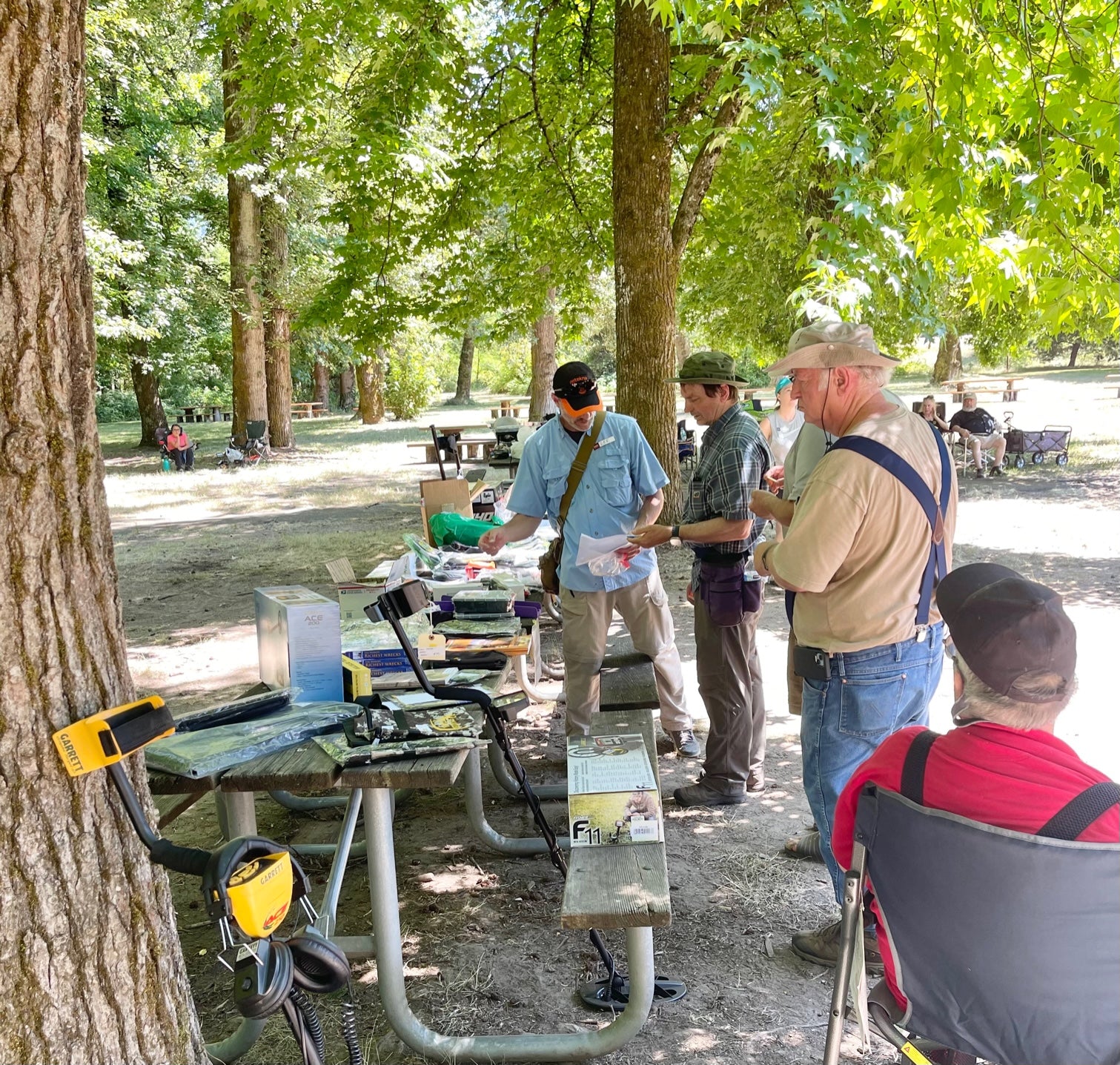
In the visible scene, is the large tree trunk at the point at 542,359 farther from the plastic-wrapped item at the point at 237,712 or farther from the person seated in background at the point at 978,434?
the plastic-wrapped item at the point at 237,712

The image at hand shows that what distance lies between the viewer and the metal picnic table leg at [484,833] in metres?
4.34

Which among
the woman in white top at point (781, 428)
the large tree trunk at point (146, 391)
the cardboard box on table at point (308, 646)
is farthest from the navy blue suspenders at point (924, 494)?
the large tree trunk at point (146, 391)

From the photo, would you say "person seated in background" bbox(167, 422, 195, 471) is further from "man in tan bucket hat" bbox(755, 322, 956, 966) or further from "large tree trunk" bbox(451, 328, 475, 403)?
"man in tan bucket hat" bbox(755, 322, 956, 966)

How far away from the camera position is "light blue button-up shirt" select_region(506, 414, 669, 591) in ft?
15.8

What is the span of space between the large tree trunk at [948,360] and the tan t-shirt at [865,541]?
3234 cm

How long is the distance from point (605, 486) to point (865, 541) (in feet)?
6.60

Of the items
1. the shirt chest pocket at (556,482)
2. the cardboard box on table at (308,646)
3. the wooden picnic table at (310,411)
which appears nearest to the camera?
the cardboard box on table at (308,646)

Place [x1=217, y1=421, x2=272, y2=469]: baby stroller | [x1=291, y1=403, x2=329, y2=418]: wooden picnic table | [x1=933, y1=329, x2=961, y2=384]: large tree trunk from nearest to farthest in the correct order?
[x1=217, y1=421, x2=272, y2=469]: baby stroller, [x1=933, y1=329, x2=961, y2=384]: large tree trunk, [x1=291, y1=403, x2=329, y2=418]: wooden picnic table

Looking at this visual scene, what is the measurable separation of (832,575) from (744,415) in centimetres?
170

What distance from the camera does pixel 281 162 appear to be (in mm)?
9867

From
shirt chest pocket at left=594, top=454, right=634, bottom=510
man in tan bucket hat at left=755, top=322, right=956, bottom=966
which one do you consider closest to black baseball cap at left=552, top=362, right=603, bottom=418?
shirt chest pocket at left=594, top=454, right=634, bottom=510

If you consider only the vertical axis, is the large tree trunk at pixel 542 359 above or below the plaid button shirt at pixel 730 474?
above

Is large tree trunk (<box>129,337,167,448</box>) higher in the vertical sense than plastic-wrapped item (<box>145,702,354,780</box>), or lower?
higher

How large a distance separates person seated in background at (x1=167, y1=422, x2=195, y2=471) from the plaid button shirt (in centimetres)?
1918
